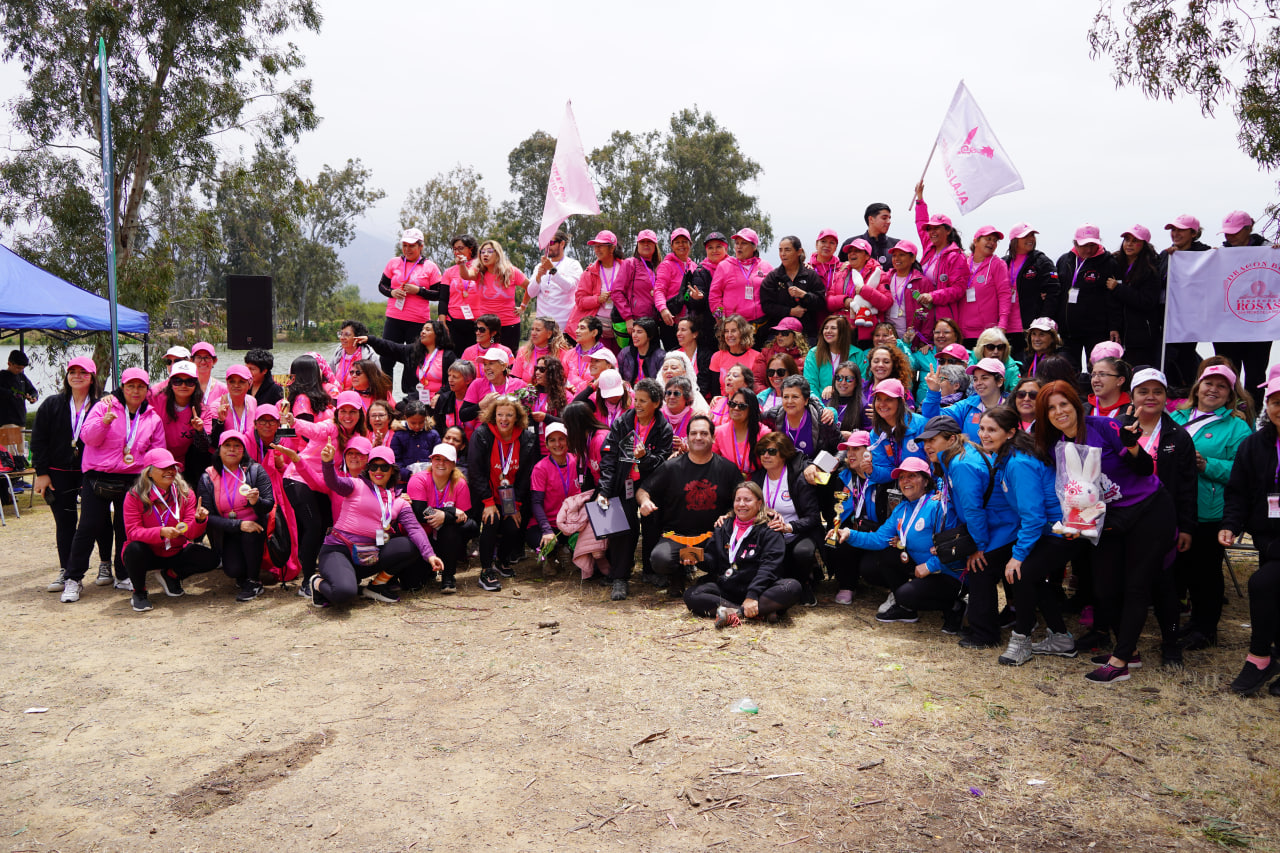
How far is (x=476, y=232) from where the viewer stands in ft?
131

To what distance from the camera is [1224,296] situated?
26.2 feet

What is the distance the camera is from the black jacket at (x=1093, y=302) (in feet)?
27.8

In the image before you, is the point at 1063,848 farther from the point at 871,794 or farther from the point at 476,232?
the point at 476,232

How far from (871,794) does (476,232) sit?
125 feet

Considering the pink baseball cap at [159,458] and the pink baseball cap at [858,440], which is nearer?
the pink baseball cap at [858,440]

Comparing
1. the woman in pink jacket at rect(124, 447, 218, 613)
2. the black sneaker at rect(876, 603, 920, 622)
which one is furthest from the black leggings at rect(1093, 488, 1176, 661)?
the woman in pink jacket at rect(124, 447, 218, 613)

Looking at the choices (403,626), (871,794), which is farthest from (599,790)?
(403,626)

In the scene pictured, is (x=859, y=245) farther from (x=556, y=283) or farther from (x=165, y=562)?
(x=165, y=562)

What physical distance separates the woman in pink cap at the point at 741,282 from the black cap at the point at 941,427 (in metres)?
3.23

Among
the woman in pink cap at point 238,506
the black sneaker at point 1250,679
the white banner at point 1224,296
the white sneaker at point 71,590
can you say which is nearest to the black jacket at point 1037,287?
the white banner at point 1224,296

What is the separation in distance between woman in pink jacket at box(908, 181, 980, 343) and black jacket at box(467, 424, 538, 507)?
4.04m

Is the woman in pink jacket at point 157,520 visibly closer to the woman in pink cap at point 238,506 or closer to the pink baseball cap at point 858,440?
the woman in pink cap at point 238,506

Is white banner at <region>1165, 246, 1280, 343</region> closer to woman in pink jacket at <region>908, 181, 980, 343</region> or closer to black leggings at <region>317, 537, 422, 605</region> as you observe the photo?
woman in pink jacket at <region>908, 181, 980, 343</region>

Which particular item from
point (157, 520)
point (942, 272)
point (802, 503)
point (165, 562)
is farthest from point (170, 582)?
point (942, 272)
